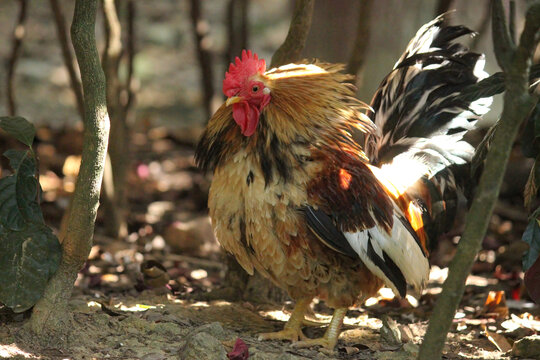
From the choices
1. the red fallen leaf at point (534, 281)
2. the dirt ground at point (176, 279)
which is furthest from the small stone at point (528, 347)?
the red fallen leaf at point (534, 281)

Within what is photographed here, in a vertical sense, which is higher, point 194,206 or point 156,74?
point 156,74

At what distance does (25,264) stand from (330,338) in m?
1.86

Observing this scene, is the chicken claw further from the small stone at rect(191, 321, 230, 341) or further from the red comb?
the red comb

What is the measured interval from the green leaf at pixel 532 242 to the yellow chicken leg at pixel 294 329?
1.41 meters

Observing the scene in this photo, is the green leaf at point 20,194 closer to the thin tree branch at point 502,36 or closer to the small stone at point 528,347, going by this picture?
the thin tree branch at point 502,36

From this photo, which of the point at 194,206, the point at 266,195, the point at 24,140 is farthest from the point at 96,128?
the point at 194,206

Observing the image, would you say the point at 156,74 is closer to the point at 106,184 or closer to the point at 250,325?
the point at 106,184

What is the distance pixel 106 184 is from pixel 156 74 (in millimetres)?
6389

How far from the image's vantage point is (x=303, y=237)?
12.6 feet

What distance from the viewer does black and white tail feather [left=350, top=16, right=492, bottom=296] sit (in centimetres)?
457

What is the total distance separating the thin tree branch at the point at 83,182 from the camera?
10.7 ft

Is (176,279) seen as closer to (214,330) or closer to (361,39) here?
(214,330)

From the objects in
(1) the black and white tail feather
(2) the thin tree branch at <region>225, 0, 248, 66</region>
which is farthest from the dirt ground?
(2) the thin tree branch at <region>225, 0, 248, 66</region>

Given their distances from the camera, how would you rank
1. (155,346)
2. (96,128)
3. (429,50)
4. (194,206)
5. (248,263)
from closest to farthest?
1. (96,128)
2. (155,346)
3. (248,263)
4. (429,50)
5. (194,206)
